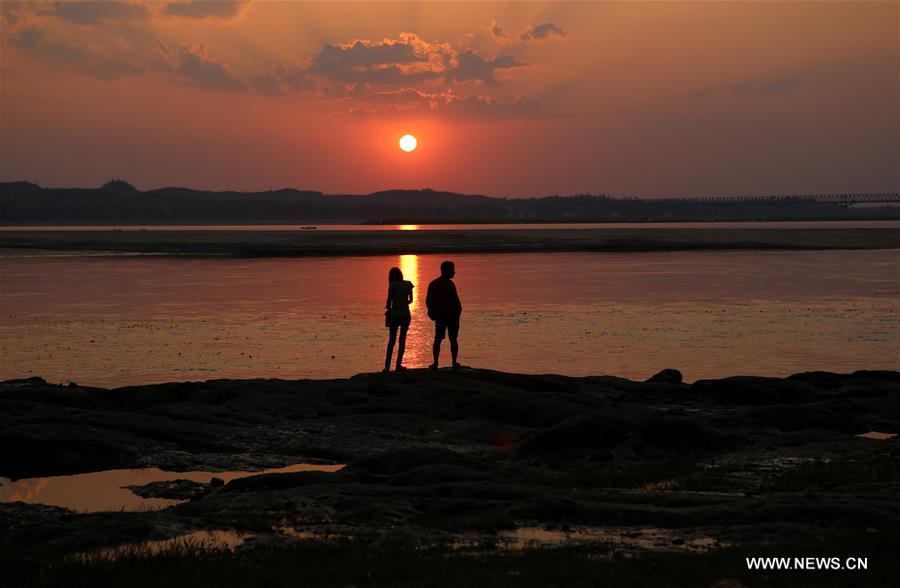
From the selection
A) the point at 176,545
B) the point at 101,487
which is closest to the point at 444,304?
the point at 101,487

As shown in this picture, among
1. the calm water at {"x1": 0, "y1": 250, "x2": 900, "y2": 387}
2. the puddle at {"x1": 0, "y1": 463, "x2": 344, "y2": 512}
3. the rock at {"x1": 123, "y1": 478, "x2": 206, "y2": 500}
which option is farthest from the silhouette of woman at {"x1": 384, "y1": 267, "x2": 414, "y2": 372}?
the rock at {"x1": 123, "y1": 478, "x2": 206, "y2": 500}

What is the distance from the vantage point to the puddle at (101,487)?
617 inches

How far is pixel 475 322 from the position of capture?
4066 cm

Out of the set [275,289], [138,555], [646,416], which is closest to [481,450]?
[646,416]

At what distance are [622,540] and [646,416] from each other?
23.6 feet

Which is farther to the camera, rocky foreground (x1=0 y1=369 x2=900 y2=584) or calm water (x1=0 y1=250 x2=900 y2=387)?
calm water (x1=0 y1=250 x2=900 y2=387)

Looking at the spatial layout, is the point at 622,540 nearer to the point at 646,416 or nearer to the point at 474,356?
the point at 646,416

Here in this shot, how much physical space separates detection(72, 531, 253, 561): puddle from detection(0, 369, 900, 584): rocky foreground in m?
0.26

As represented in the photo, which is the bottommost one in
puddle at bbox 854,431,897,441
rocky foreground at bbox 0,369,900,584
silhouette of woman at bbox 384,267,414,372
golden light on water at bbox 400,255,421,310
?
golden light on water at bbox 400,255,421,310

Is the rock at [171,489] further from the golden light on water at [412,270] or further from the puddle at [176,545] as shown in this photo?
the golden light on water at [412,270]

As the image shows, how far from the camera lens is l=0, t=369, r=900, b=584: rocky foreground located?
12906 millimetres

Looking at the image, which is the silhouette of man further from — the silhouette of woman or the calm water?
the calm water

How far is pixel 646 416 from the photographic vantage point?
19125 mm

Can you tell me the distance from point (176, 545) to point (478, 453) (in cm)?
751
